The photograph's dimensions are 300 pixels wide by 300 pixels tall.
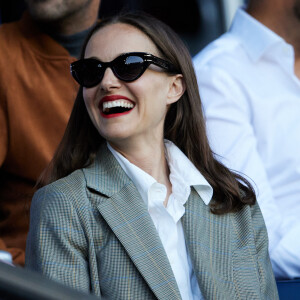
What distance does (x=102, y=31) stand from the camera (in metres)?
2.25

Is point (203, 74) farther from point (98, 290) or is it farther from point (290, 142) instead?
point (98, 290)

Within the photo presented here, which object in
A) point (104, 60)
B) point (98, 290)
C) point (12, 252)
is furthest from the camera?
point (12, 252)

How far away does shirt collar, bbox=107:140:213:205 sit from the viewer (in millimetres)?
2166

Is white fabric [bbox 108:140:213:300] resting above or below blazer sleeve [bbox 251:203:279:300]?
above

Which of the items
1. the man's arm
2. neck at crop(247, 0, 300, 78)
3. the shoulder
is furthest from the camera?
neck at crop(247, 0, 300, 78)

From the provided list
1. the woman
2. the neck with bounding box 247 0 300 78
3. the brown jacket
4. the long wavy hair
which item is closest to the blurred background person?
the brown jacket

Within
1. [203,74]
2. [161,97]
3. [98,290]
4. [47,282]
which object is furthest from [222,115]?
[47,282]

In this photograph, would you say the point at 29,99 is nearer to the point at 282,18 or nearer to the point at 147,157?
the point at 147,157

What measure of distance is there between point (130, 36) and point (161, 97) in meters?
0.22

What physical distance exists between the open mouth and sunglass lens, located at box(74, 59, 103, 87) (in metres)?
0.08

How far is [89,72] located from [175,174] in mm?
454

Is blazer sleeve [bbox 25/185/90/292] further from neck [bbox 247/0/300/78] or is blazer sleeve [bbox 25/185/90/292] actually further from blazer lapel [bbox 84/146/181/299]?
neck [bbox 247/0/300/78]

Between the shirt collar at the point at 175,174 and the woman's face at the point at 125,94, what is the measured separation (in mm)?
91

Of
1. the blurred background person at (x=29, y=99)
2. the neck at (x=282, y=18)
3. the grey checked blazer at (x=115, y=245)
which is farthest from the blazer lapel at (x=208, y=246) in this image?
the neck at (x=282, y=18)
